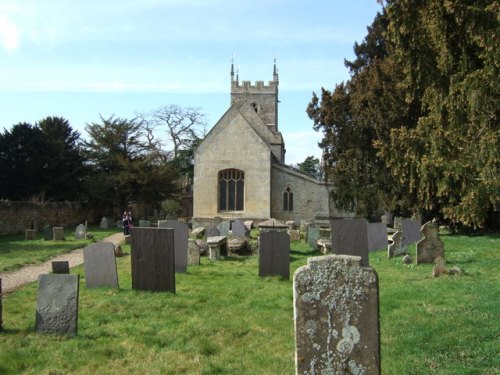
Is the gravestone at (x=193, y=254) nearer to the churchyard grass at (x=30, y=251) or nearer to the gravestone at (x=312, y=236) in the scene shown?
the churchyard grass at (x=30, y=251)

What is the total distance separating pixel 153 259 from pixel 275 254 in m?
2.93

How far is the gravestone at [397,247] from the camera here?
46.1 ft

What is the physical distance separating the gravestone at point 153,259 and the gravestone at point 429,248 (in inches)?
245

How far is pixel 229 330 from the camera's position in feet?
21.7

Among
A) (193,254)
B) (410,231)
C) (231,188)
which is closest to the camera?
(193,254)

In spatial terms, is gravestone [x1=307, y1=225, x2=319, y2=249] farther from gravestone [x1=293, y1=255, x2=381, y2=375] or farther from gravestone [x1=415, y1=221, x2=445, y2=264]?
gravestone [x1=293, y1=255, x2=381, y2=375]

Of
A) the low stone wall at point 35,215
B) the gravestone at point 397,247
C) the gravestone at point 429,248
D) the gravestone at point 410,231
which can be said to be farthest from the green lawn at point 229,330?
the low stone wall at point 35,215

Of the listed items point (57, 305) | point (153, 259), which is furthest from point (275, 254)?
point (57, 305)

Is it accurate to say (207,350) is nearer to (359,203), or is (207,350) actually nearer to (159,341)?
(159,341)

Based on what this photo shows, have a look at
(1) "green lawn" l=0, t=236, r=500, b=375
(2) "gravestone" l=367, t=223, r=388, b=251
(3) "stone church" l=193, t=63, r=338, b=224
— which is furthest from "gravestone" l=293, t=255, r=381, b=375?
(3) "stone church" l=193, t=63, r=338, b=224

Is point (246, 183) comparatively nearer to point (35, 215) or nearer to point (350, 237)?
point (35, 215)

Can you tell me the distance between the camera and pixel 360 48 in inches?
1050

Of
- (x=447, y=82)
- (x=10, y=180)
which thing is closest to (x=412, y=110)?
(x=447, y=82)

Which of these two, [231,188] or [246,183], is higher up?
[246,183]
